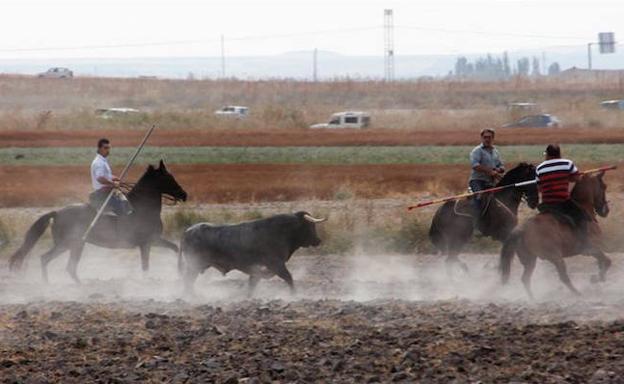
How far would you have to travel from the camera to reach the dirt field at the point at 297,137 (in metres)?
50.8

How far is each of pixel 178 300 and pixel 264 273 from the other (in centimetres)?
147

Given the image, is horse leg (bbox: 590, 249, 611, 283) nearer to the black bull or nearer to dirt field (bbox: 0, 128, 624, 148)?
the black bull

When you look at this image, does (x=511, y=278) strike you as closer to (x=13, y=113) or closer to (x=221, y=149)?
(x=221, y=149)

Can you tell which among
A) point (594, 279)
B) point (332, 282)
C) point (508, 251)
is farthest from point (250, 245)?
point (594, 279)

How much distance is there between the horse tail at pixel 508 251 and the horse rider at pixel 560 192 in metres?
0.52

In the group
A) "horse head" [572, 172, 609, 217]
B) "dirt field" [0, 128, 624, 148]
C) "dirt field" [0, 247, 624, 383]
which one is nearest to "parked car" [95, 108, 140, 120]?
"dirt field" [0, 128, 624, 148]

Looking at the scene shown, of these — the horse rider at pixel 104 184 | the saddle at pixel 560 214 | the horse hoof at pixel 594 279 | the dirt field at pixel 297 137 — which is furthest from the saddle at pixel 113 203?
the dirt field at pixel 297 137

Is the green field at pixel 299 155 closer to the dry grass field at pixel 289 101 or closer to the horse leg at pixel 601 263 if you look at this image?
the dry grass field at pixel 289 101

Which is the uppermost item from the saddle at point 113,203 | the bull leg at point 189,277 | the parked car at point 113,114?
the saddle at point 113,203

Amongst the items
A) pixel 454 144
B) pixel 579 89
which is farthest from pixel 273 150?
pixel 579 89

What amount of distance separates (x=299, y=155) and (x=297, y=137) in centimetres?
977

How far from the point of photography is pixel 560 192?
18.0 meters

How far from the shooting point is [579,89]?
94375mm

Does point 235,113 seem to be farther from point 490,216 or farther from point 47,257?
point 490,216
